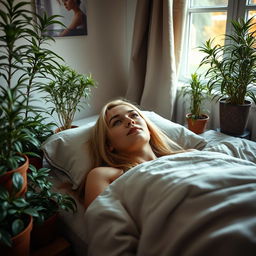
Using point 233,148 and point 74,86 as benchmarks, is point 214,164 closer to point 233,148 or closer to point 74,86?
point 233,148

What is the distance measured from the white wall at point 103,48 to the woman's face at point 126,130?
1.00 m

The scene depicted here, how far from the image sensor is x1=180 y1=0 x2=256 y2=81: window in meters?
1.99

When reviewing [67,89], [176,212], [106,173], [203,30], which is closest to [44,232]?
[106,173]

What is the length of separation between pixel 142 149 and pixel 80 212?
437 mm

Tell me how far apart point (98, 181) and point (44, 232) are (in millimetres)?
297

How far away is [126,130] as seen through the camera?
1.36m

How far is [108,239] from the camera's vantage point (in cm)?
90

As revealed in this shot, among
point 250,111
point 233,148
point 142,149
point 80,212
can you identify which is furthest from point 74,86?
point 250,111

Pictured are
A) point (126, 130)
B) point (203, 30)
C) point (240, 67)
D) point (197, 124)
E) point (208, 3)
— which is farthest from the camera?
point (203, 30)

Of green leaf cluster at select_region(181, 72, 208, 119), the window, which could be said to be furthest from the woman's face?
the window

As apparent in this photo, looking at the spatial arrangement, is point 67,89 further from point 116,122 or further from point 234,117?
point 234,117

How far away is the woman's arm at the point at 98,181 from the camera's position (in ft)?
3.83

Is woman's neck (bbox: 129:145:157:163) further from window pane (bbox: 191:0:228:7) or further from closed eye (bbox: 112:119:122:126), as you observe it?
window pane (bbox: 191:0:228:7)

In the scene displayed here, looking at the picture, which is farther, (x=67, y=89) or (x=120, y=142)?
(x=67, y=89)
